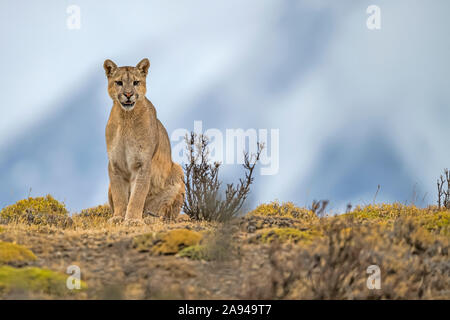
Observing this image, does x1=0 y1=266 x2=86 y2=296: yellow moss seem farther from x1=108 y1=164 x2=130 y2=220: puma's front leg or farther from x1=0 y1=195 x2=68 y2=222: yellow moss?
x1=0 y1=195 x2=68 y2=222: yellow moss

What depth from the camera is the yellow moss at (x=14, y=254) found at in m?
6.80

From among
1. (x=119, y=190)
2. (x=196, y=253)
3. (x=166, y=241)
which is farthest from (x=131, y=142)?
(x=196, y=253)

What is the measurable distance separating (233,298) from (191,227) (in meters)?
3.40

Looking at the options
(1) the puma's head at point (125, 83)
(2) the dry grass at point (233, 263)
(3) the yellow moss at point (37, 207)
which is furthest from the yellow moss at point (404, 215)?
(3) the yellow moss at point (37, 207)

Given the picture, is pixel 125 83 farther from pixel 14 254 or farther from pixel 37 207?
pixel 37 207

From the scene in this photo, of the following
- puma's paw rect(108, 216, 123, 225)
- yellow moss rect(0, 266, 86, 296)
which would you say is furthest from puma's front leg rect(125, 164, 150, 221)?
yellow moss rect(0, 266, 86, 296)

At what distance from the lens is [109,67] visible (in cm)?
1106

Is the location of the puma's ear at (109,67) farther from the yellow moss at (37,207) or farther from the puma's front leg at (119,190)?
the yellow moss at (37,207)

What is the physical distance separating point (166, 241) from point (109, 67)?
5.20m

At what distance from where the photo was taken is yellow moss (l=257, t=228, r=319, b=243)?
7484 mm

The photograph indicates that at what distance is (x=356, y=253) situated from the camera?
6.22m

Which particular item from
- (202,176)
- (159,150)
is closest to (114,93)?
(159,150)

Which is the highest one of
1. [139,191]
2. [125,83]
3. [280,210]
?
[125,83]

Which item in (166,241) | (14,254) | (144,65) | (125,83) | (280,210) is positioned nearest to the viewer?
(14,254)
